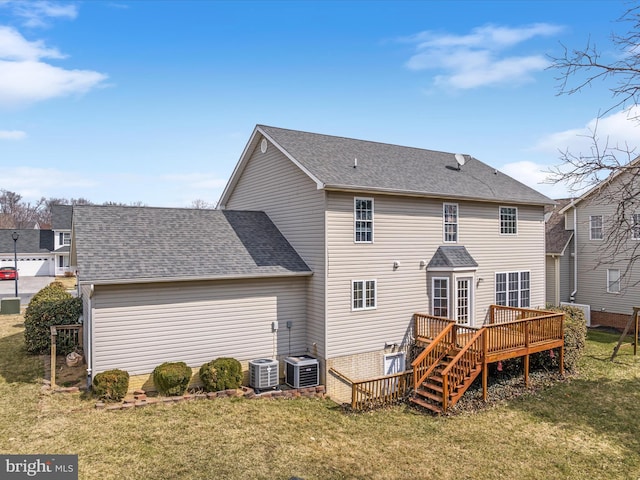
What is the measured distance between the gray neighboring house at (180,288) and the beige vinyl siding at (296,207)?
0.42 m

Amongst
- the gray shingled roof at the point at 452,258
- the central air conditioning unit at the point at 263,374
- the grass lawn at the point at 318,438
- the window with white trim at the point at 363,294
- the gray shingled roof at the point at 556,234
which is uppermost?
the gray shingled roof at the point at 556,234

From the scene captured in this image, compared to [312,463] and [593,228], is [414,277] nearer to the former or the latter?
[312,463]

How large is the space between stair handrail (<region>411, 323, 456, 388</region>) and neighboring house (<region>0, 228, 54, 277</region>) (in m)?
43.8

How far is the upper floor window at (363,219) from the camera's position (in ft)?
45.6

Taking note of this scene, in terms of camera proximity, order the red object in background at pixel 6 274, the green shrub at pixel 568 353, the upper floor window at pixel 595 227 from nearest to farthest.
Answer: the green shrub at pixel 568 353
the upper floor window at pixel 595 227
the red object in background at pixel 6 274

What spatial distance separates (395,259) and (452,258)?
8.15 ft

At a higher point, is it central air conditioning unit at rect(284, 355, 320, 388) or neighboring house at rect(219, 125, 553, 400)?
neighboring house at rect(219, 125, 553, 400)

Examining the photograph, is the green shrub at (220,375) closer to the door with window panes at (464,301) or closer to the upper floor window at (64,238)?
the door with window panes at (464,301)

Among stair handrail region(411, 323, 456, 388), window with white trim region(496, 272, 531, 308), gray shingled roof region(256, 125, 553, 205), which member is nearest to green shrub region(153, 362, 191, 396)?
stair handrail region(411, 323, 456, 388)

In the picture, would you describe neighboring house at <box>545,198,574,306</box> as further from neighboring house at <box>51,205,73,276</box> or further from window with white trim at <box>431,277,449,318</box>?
neighboring house at <box>51,205,73,276</box>

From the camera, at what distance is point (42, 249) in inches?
1740

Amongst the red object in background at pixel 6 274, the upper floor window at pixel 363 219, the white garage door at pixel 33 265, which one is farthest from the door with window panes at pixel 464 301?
the white garage door at pixel 33 265

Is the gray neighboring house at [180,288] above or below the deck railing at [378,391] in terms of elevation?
above

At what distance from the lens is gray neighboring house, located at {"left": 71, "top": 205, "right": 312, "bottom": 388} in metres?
11.2
